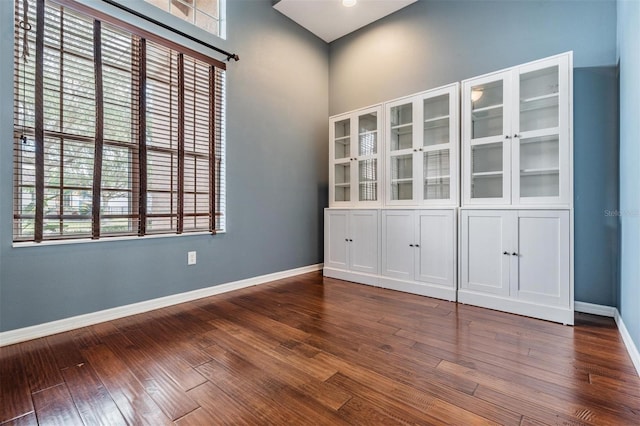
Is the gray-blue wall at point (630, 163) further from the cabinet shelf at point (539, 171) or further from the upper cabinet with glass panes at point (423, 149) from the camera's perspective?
the upper cabinet with glass panes at point (423, 149)

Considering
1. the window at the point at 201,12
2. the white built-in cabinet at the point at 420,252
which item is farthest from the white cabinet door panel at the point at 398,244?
the window at the point at 201,12

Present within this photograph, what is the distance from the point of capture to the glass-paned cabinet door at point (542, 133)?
7.36 ft

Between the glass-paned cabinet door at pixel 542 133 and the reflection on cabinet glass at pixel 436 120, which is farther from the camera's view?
the reflection on cabinet glass at pixel 436 120

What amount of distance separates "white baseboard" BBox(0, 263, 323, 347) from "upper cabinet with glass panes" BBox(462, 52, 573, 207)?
2433mm

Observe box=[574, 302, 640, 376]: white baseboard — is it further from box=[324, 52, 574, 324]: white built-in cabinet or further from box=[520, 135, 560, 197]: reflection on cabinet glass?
box=[520, 135, 560, 197]: reflection on cabinet glass

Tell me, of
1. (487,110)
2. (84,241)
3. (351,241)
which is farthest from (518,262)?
(84,241)

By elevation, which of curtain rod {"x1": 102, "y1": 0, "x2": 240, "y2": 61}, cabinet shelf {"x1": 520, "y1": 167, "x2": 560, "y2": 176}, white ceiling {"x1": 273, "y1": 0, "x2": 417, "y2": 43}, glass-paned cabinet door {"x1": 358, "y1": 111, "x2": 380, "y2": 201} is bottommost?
cabinet shelf {"x1": 520, "y1": 167, "x2": 560, "y2": 176}

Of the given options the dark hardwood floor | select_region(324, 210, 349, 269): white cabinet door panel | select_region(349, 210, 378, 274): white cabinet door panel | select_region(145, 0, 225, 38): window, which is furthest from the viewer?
select_region(324, 210, 349, 269): white cabinet door panel

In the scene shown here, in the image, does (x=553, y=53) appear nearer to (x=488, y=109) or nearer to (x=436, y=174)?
(x=488, y=109)

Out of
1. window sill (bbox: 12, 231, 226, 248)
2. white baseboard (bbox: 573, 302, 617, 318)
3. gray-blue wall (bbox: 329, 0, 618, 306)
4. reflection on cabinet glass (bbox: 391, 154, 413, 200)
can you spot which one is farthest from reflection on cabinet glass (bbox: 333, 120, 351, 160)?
white baseboard (bbox: 573, 302, 617, 318)

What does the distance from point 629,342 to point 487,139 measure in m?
1.70

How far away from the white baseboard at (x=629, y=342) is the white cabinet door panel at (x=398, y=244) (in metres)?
1.49

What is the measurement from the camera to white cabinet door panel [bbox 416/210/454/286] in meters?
2.73

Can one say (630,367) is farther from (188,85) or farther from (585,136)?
(188,85)
